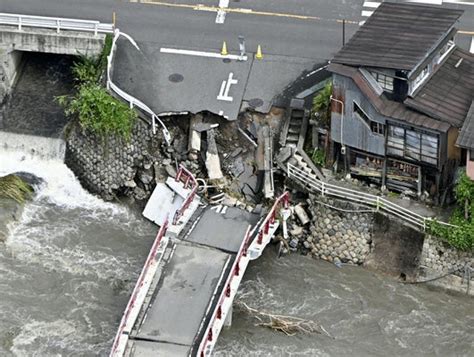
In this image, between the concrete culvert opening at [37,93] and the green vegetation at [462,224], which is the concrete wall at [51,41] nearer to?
the concrete culvert opening at [37,93]

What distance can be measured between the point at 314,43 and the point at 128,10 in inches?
385

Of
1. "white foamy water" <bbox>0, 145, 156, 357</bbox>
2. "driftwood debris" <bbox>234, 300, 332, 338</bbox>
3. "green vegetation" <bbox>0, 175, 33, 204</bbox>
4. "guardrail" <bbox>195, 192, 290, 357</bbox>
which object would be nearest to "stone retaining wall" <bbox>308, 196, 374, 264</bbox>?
"guardrail" <bbox>195, 192, 290, 357</bbox>

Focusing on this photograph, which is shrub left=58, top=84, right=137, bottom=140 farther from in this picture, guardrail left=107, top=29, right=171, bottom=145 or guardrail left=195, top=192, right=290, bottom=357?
guardrail left=195, top=192, right=290, bottom=357

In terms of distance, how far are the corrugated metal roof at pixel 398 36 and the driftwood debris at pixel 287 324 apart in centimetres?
1073

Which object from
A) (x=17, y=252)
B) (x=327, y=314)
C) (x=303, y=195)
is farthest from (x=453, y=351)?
(x=17, y=252)

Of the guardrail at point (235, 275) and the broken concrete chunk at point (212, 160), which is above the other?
the broken concrete chunk at point (212, 160)

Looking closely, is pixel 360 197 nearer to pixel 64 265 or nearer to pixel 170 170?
pixel 170 170

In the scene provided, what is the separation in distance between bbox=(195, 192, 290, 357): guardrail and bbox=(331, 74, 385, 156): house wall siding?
11.7ft

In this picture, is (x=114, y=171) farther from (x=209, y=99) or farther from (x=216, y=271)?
(x=216, y=271)

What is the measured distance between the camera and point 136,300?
41.5 metres

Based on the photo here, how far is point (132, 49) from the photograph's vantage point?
173ft

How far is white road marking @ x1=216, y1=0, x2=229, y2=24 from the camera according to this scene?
5444cm

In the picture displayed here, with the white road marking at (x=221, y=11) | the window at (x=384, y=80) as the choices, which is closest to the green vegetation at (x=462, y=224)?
the window at (x=384, y=80)

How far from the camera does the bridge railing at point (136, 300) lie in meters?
39.8
